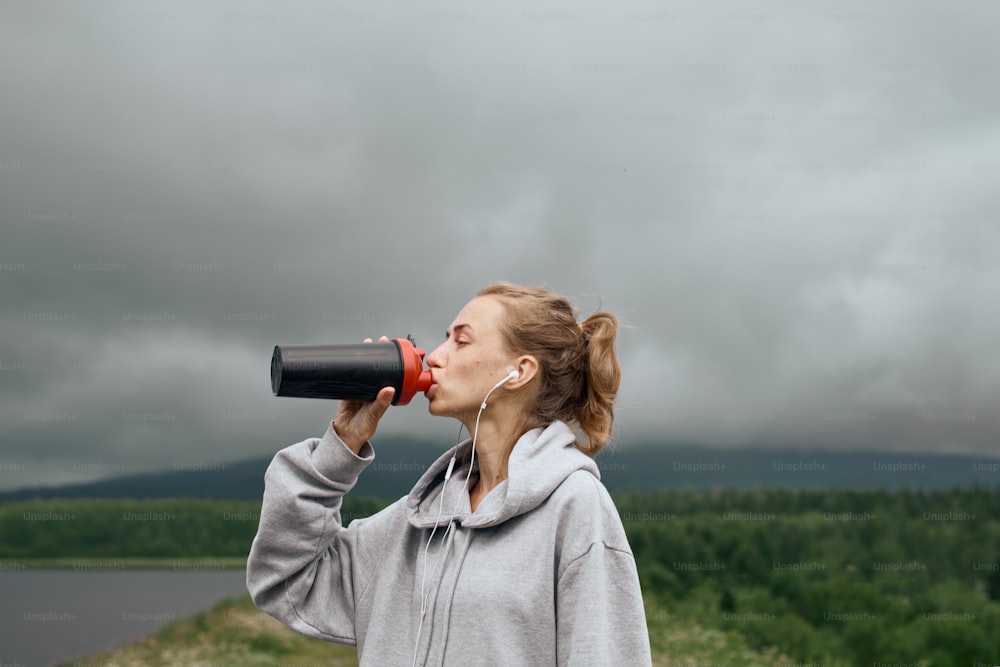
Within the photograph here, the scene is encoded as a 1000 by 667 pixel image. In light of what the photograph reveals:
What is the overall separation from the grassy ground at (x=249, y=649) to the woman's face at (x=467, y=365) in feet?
Answer: 16.8

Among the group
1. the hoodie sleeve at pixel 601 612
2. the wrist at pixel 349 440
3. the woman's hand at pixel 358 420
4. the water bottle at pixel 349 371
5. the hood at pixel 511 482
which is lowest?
the hoodie sleeve at pixel 601 612

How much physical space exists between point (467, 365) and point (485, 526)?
0.34 meters

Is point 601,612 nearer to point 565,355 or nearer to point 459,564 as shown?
point 459,564

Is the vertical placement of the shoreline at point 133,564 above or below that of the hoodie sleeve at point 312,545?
below

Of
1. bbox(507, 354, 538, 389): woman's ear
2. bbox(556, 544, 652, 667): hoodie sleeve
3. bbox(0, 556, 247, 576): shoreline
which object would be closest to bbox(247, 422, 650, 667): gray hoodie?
bbox(556, 544, 652, 667): hoodie sleeve

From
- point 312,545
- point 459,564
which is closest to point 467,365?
point 459,564

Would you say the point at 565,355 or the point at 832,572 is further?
the point at 832,572

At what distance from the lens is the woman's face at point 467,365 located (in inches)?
73.5

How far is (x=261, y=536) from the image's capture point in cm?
192

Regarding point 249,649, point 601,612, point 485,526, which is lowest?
point 249,649

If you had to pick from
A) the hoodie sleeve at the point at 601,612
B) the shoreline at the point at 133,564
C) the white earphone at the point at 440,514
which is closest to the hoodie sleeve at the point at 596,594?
the hoodie sleeve at the point at 601,612

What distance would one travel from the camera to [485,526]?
1.75 metres

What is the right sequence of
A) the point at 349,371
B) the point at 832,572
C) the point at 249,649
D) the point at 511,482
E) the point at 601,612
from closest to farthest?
the point at 601,612 < the point at 511,482 < the point at 349,371 < the point at 249,649 < the point at 832,572

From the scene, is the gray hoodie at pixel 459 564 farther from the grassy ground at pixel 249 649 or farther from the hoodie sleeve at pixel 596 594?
the grassy ground at pixel 249 649
